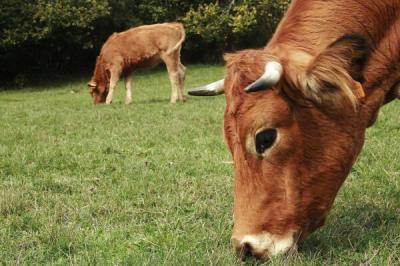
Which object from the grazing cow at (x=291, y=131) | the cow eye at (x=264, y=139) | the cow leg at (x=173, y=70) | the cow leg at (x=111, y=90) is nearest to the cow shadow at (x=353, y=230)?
the grazing cow at (x=291, y=131)

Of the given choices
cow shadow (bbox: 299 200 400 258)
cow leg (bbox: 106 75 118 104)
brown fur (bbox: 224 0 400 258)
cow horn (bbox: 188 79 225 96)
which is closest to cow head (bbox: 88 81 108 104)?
cow leg (bbox: 106 75 118 104)

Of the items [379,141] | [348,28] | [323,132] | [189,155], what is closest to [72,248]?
[323,132]

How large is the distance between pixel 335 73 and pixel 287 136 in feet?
1.53

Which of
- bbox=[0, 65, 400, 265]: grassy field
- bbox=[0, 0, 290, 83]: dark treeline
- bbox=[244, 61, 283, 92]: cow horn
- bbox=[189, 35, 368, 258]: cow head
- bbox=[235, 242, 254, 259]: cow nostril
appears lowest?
bbox=[0, 0, 290, 83]: dark treeline

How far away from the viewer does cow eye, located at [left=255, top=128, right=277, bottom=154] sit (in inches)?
138

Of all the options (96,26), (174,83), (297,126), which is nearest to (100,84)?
(174,83)

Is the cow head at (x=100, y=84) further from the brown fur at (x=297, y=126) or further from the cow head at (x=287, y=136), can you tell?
the cow head at (x=287, y=136)

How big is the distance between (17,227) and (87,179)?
5.74ft

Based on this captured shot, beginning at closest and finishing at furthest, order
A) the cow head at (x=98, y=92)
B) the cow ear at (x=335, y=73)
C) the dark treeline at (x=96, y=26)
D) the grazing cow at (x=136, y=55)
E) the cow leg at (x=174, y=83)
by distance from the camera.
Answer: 1. the cow ear at (x=335, y=73)
2. the cow leg at (x=174, y=83)
3. the grazing cow at (x=136, y=55)
4. the cow head at (x=98, y=92)
5. the dark treeline at (x=96, y=26)

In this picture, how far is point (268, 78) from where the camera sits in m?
3.28

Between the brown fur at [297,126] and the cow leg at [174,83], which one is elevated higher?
the brown fur at [297,126]

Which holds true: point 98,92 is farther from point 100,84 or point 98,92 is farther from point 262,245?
point 262,245

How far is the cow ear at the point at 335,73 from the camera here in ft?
11.3

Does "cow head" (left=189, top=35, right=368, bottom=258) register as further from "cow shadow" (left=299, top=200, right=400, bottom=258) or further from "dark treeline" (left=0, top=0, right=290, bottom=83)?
"dark treeline" (left=0, top=0, right=290, bottom=83)
